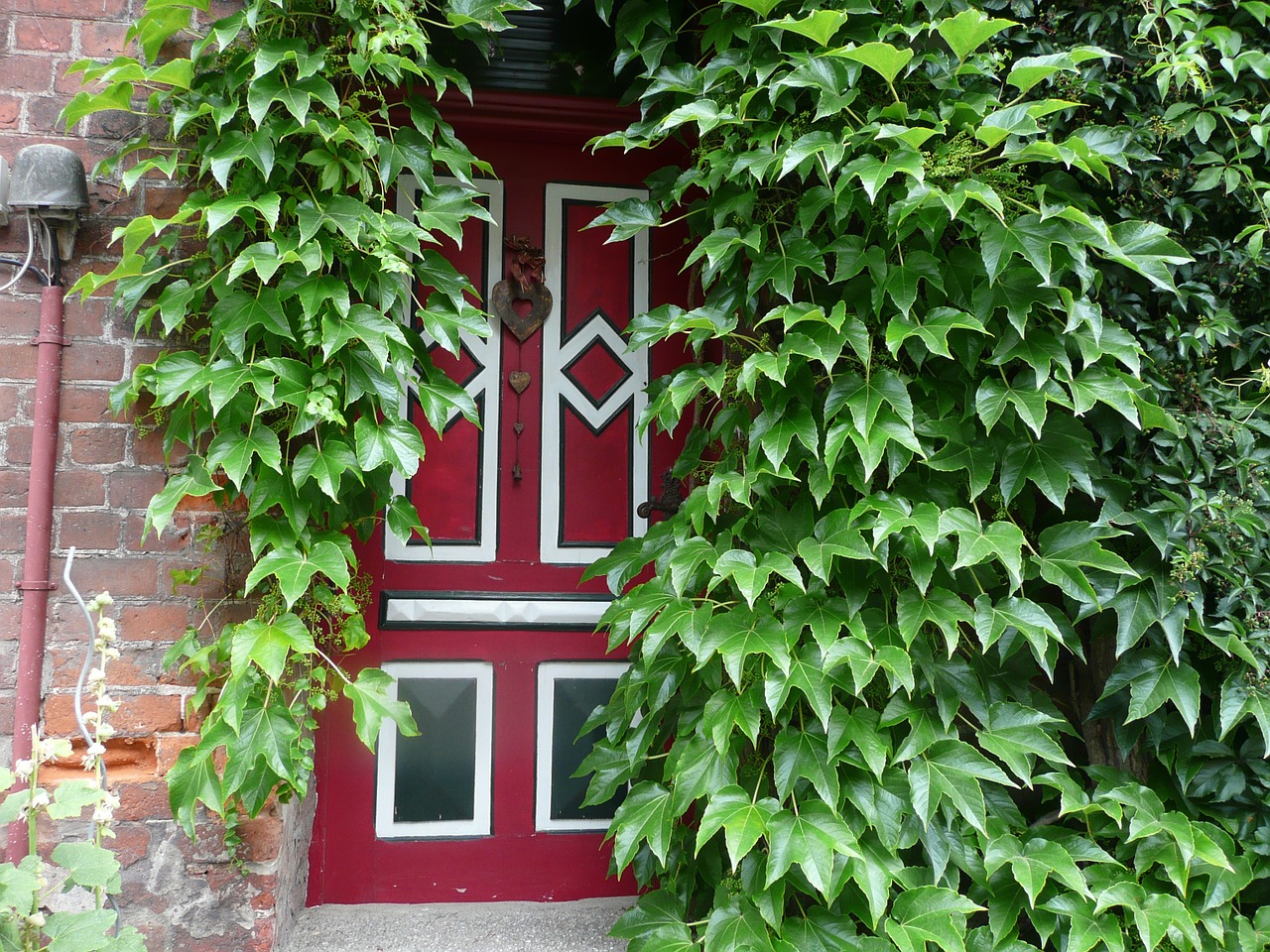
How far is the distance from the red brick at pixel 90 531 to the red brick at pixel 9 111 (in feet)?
2.84

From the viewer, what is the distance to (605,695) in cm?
242

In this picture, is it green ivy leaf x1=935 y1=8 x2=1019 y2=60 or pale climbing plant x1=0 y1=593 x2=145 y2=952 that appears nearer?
pale climbing plant x1=0 y1=593 x2=145 y2=952

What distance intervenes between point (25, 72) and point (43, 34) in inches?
3.8

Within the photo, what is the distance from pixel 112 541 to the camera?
1924 mm

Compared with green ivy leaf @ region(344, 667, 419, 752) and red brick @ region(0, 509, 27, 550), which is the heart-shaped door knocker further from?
red brick @ region(0, 509, 27, 550)

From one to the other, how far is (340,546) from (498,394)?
0.80 meters

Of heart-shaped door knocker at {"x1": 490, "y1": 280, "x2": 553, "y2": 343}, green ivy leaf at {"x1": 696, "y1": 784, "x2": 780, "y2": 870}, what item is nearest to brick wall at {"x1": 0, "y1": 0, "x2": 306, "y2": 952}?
heart-shaped door knocker at {"x1": 490, "y1": 280, "x2": 553, "y2": 343}

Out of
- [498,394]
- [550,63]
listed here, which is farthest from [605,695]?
[550,63]

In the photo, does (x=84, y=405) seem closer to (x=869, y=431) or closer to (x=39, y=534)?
(x=39, y=534)

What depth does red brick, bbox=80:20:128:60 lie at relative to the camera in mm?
1980

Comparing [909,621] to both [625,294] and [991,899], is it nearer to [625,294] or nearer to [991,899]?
[991,899]

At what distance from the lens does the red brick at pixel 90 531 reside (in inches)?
75.4

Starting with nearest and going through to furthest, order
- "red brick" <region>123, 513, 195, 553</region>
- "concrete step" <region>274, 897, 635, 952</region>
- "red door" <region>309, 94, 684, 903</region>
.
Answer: "red brick" <region>123, 513, 195, 553</region> → "concrete step" <region>274, 897, 635, 952</region> → "red door" <region>309, 94, 684, 903</region>

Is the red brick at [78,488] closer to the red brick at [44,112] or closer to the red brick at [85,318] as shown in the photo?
the red brick at [85,318]
